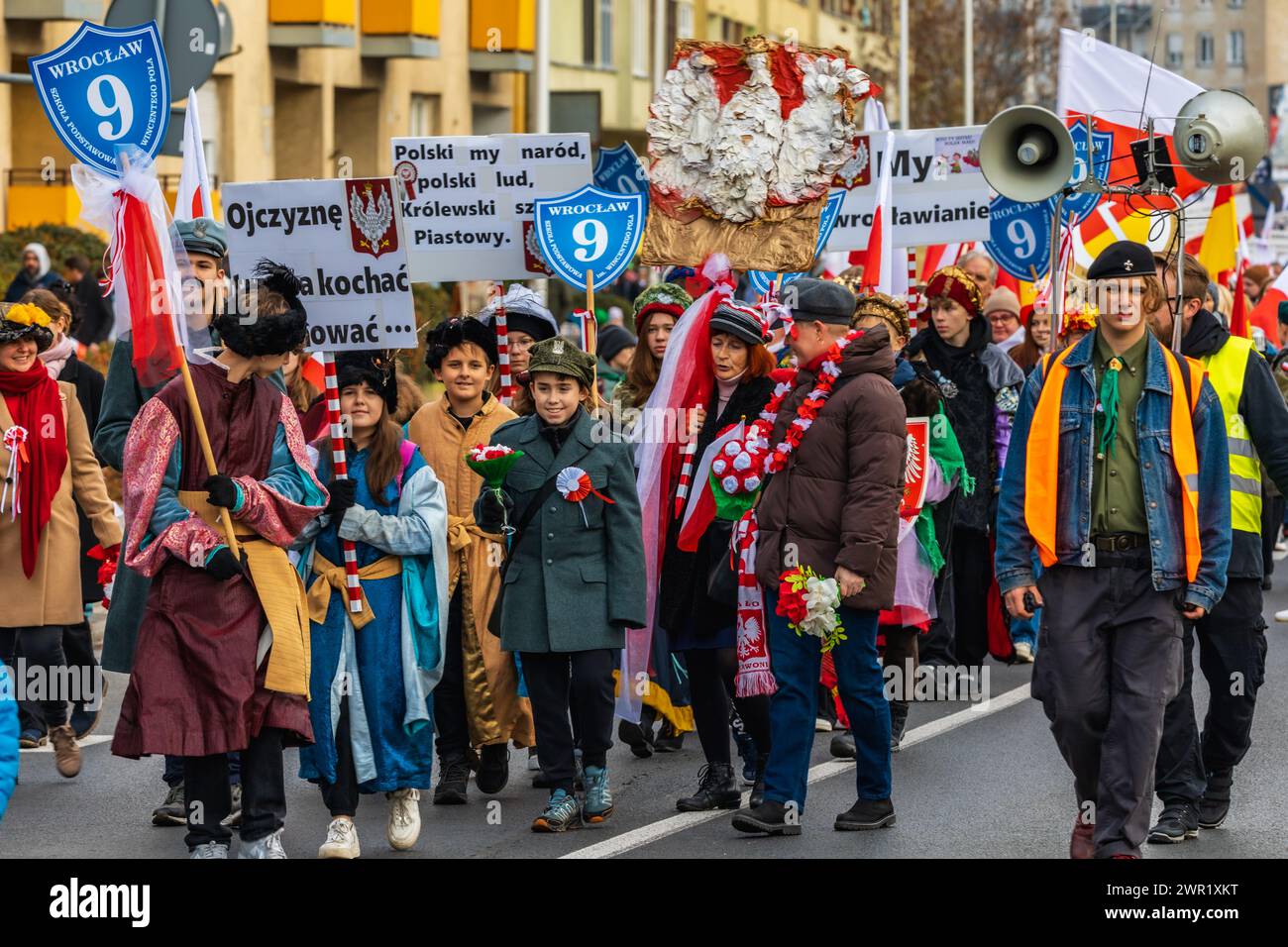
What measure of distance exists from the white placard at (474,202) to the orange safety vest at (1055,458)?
379cm

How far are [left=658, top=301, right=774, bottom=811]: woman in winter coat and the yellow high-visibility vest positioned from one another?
177cm

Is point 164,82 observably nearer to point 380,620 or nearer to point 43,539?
point 43,539

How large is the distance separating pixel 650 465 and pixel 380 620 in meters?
1.73

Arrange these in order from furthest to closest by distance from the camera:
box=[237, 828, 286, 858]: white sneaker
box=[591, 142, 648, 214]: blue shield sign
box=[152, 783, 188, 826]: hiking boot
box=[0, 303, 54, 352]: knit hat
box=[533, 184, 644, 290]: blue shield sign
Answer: box=[591, 142, 648, 214]: blue shield sign
box=[533, 184, 644, 290]: blue shield sign
box=[0, 303, 54, 352]: knit hat
box=[152, 783, 188, 826]: hiking boot
box=[237, 828, 286, 858]: white sneaker

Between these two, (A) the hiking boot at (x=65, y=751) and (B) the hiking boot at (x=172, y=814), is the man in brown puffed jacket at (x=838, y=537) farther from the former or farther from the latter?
(A) the hiking boot at (x=65, y=751)

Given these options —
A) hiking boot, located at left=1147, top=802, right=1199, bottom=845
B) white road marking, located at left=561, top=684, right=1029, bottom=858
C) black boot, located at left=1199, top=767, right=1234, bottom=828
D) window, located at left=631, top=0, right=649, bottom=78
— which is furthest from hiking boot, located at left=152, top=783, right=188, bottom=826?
window, located at left=631, top=0, right=649, bottom=78

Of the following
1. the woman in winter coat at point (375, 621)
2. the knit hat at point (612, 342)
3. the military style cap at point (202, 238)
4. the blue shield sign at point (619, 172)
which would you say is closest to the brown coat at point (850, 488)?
the woman in winter coat at point (375, 621)

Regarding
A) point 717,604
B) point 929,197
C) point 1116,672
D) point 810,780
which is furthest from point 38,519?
point 929,197

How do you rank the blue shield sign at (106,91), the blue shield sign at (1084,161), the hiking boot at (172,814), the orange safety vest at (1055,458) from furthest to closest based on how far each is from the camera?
the blue shield sign at (1084,161) < the blue shield sign at (106,91) < the hiking boot at (172,814) < the orange safety vest at (1055,458)

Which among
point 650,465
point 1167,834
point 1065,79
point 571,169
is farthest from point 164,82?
point 1065,79

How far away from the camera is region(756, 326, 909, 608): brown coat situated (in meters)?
8.35

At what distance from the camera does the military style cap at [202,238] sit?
900 centimetres

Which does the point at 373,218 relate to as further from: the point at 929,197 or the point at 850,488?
the point at 929,197

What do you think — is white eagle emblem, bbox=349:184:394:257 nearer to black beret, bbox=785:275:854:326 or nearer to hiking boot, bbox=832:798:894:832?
black beret, bbox=785:275:854:326
